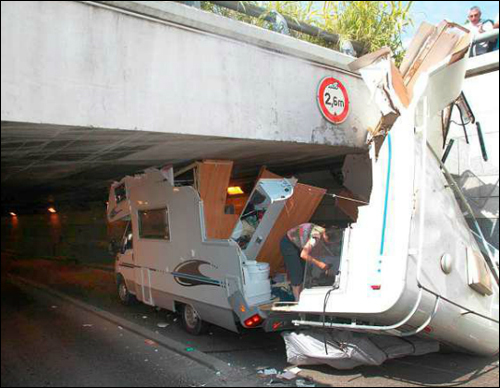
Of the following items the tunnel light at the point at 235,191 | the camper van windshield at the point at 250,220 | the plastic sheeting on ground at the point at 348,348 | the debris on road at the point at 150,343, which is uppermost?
the tunnel light at the point at 235,191

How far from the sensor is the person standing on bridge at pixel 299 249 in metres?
5.75

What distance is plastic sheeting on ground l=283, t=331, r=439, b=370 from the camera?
5.22 m

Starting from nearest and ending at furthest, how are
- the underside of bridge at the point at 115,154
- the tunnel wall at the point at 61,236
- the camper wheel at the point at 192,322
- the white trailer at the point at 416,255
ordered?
the white trailer at the point at 416,255 → the underside of bridge at the point at 115,154 → the camper wheel at the point at 192,322 → the tunnel wall at the point at 61,236

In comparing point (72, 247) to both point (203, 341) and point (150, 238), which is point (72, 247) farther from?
point (203, 341)

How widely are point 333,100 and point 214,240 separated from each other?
9.24 ft

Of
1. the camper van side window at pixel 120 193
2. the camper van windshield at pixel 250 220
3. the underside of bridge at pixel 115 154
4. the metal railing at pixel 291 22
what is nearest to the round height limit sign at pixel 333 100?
the underside of bridge at pixel 115 154

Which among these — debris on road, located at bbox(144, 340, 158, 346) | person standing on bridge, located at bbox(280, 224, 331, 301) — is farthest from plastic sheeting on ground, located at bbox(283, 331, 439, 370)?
debris on road, located at bbox(144, 340, 158, 346)

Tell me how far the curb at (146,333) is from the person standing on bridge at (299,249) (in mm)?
1401

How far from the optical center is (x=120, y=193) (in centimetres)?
984

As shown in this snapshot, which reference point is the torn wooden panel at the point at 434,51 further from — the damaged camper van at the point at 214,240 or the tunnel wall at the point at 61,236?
the tunnel wall at the point at 61,236

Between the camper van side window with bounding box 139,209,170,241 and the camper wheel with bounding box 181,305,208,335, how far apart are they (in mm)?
1297

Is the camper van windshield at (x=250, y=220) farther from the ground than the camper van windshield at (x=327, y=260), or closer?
farther from the ground

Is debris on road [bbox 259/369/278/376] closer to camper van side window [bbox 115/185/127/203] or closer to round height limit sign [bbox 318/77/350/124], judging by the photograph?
round height limit sign [bbox 318/77/350/124]

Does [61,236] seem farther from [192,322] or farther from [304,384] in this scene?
[304,384]
